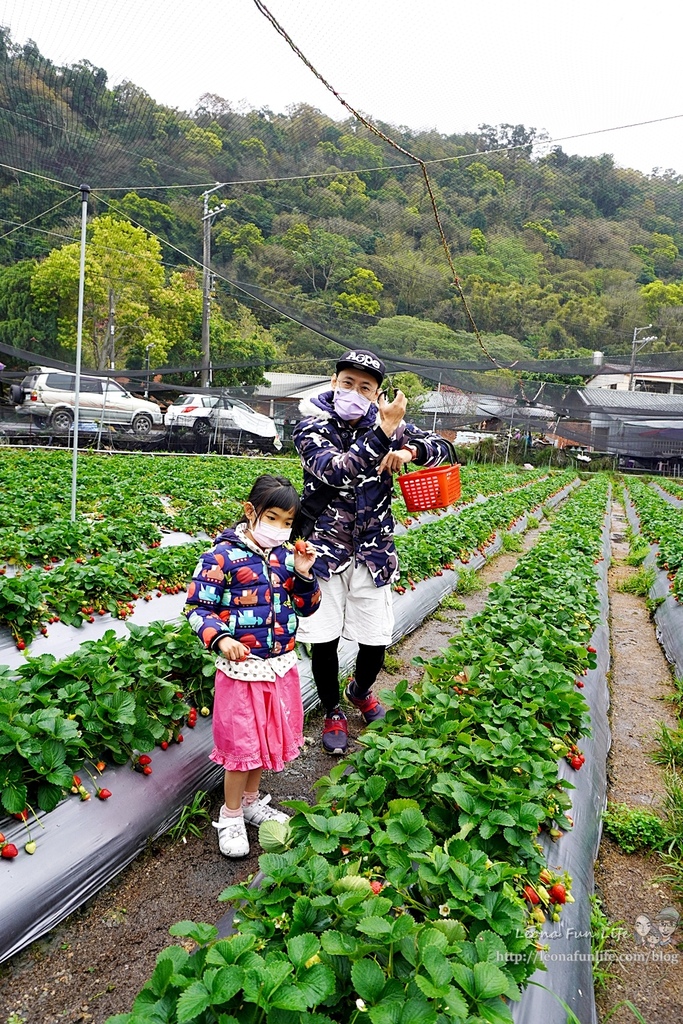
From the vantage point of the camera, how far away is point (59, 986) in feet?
5.75

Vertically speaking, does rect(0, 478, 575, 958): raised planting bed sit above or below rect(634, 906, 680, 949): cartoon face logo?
above

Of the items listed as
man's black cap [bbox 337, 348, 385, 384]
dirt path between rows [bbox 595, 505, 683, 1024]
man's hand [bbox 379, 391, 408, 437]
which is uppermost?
man's black cap [bbox 337, 348, 385, 384]

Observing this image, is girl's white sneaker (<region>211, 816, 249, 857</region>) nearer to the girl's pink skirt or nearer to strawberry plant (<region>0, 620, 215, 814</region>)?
the girl's pink skirt

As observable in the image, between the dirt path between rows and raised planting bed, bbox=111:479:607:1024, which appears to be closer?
raised planting bed, bbox=111:479:607:1024

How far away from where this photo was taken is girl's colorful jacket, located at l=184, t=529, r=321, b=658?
219 centimetres

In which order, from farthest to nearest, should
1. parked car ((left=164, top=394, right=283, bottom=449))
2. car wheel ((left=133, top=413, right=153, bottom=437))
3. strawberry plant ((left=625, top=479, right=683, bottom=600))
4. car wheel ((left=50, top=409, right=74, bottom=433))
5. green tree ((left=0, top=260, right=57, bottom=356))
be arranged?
1. green tree ((left=0, top=260, right=57, bottom=356))
2. parked car ((left=164, top=394, right=283, bottom=449))
3. car wheel ((left=133, top=413, right=153, bottom=437))
4. car wheel ((left=50, top=409, right=74, bottom=433))
5. strawberry plant ((left=625, top=479, right=683, bottom=600))

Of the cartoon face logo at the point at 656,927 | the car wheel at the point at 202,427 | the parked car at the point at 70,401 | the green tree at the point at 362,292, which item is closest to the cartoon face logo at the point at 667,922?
the cartoon face logo at the point at 656,927

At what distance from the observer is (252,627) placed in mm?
2234

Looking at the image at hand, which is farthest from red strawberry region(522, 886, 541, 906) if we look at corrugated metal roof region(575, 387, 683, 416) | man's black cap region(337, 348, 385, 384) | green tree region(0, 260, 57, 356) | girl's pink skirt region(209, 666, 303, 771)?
green tree region(0, 260, 57, 356)

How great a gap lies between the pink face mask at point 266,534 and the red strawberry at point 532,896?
49.2 inches

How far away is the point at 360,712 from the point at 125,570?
6.54 ft

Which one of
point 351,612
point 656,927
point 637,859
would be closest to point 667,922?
point 656,927

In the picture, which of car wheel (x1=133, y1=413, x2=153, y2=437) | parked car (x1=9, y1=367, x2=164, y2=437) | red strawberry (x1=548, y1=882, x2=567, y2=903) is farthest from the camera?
car wheel (x1=133, y1=413, x2=153, y2=437)

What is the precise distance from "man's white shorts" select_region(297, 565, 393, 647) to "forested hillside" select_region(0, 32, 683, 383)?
6273 millimetres
